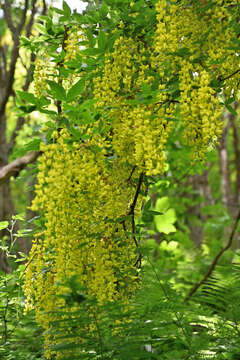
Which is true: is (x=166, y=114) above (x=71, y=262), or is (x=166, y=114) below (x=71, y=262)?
above

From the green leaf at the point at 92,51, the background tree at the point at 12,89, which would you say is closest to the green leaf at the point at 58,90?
the green leaf at the point at 92,51

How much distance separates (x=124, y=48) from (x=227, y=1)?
0.73 m

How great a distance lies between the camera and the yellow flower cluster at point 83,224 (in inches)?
64.2

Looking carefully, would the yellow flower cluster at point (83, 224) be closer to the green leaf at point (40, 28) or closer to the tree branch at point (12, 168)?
the green leaf at point (40, 28)

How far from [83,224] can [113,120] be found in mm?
613

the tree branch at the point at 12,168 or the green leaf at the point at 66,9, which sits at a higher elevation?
the green leaf at the point at 66,9

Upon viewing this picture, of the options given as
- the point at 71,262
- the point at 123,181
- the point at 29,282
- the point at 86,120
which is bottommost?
the point at 29,282

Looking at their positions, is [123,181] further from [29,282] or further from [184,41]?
[184,41]

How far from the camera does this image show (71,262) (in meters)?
1.71

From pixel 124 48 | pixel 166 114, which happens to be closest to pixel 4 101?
pixel 124 48

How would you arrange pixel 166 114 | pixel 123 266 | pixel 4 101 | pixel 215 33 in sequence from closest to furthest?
pixel 166 114 < pixel 123 266 < pixel 215 33 < pixel 4 101

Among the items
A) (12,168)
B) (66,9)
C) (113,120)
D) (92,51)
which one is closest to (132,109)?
(113,120)

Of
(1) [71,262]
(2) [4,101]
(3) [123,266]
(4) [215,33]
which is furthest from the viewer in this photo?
(2) [4,101]

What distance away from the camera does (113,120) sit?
80.0 inches
